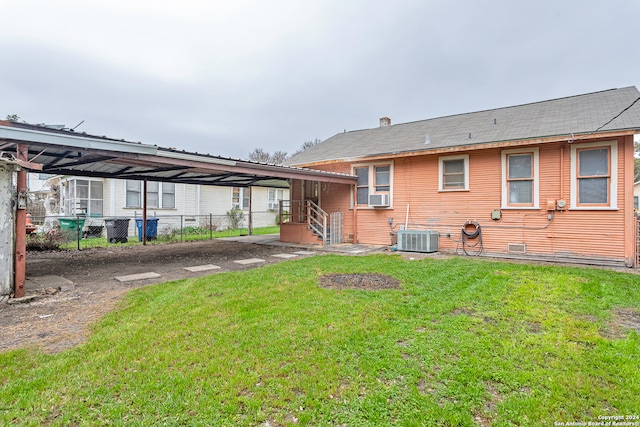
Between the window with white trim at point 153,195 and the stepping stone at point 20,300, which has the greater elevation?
the window with white trim at point 153,195

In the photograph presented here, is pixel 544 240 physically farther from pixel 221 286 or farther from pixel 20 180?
pixel 20 180

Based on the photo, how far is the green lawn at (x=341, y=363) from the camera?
197 cm

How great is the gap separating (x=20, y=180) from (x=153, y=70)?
1216 cm

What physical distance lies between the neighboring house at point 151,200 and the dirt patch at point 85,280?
3607 mm

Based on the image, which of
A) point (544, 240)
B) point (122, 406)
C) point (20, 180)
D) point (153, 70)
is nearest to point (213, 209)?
point (153, 70)

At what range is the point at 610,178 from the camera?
7090mm

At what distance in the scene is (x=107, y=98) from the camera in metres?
17.3

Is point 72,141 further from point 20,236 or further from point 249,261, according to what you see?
point 249,261

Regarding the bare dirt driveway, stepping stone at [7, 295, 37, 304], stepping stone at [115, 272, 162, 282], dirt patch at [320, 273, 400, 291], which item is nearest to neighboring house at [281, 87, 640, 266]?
the bare dirt driveway

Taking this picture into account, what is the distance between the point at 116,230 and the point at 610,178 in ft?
52.6

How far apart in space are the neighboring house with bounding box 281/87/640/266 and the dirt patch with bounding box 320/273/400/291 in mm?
4527

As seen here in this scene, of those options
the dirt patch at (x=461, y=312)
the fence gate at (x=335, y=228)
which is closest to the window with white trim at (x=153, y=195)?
the fence gate at (x=335, y=228)

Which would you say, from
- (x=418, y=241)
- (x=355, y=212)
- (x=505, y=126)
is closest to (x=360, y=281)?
(x=418, y=241)

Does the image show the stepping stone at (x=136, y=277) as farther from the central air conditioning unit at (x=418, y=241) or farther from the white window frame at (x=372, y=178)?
the white window frame at (x=372, y=178)
